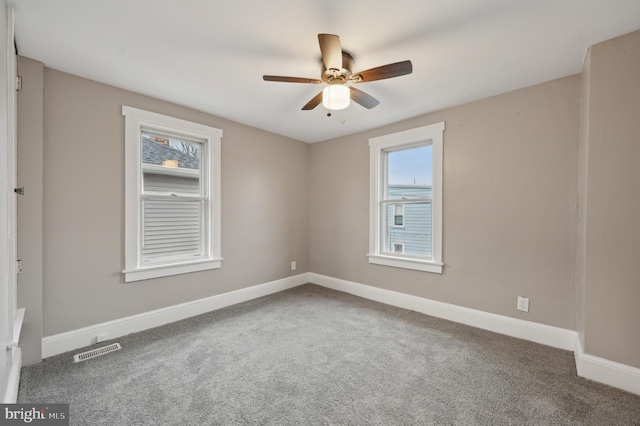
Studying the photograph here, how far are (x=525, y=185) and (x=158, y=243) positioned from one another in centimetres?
377

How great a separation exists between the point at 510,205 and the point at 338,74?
2.10 metres

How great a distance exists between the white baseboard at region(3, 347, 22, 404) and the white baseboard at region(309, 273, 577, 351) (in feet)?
10.7

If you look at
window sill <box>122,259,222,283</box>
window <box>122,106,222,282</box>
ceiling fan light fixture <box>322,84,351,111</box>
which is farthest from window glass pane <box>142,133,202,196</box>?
ceiling fan light fixture <box>322,84,351,111</box>

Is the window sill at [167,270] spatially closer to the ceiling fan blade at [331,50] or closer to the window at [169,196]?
the window at [169,196]

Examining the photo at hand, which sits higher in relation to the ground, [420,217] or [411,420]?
[420,217]

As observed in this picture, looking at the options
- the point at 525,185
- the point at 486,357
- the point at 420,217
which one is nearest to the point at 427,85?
the point at 525,185

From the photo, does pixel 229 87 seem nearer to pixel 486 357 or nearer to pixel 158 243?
pixel 158 243

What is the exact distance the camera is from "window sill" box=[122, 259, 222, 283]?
2.68m

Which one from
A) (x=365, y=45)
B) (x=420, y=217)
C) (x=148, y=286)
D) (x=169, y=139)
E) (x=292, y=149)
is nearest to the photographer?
(x=365, y=45)

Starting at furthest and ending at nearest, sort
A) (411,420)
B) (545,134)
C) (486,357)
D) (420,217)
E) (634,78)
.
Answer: (420,217), (545,134), (486,357), (634,78), (411,420)

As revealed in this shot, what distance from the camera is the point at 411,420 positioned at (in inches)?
62.4

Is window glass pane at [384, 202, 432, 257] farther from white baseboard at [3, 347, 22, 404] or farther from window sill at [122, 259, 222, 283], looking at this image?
white baseboard at [3, 347, 22, 404]

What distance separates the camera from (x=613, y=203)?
1890mm

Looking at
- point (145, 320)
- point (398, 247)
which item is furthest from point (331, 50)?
point (145, 320)
